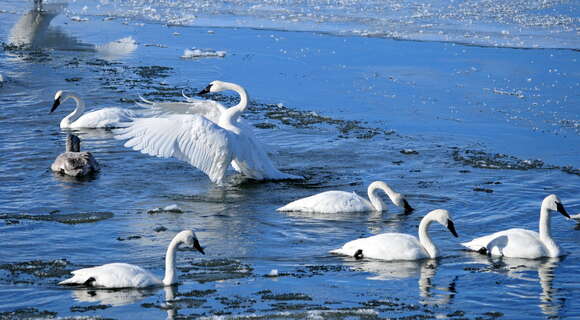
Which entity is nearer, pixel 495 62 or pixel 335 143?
pixel 335 143

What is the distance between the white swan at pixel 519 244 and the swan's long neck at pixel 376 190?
169cm

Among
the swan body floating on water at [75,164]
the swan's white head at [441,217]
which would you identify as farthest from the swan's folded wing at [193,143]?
the swan's white head at [441,217]

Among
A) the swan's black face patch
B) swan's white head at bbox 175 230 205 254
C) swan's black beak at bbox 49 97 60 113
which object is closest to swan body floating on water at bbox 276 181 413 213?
swan's white head at bbox 175 230 205 254

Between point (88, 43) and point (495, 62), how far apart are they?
1025 centimetres

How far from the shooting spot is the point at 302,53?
23.2 meters

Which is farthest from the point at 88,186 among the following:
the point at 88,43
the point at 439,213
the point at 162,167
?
the point at 88,43

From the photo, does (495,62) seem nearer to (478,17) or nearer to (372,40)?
(372,40)

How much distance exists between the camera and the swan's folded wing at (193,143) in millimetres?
13148

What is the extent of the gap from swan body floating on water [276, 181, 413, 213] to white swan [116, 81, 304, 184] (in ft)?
5.67

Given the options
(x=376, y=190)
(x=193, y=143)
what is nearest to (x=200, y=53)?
(x=193, y=143)

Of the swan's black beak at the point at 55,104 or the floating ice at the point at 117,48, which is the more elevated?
the floating ice at the point at 117,48

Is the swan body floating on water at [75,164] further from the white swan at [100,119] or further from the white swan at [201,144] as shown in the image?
the white swan at [100,119]

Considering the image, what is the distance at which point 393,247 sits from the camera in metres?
9.75

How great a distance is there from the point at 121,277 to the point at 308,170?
19.0ft
